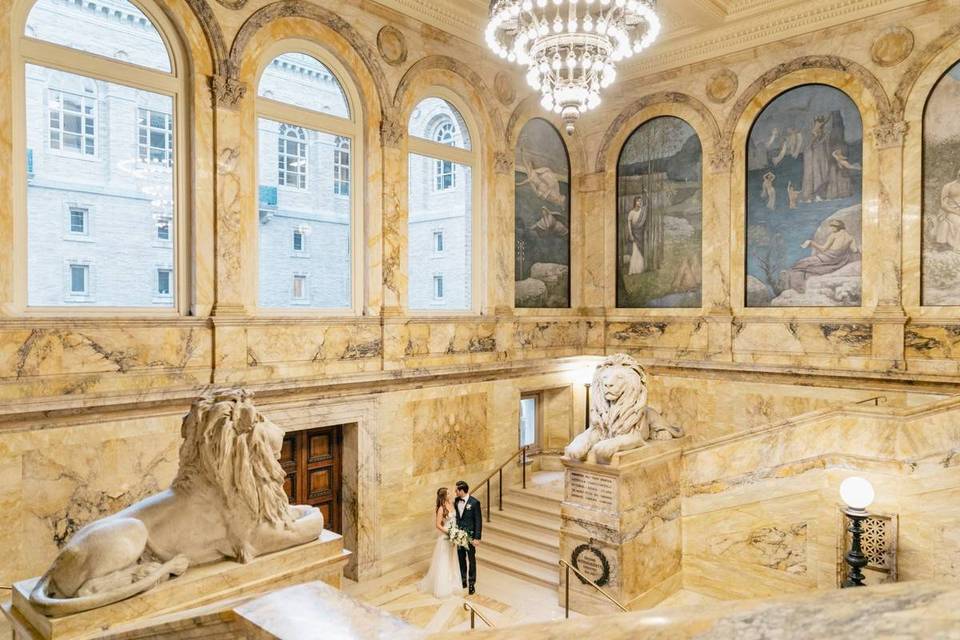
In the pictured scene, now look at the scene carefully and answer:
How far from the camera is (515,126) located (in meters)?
12.4

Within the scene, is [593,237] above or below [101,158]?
below

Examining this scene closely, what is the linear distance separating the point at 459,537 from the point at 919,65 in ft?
31.6

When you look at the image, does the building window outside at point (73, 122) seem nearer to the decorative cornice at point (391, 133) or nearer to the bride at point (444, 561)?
the decorative cornice at point (391, 133)

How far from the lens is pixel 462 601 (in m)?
8.91

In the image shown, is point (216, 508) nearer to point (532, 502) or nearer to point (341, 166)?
point (341, 166)

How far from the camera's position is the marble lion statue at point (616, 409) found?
8430 millimetres

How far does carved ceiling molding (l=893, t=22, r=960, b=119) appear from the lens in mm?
9734

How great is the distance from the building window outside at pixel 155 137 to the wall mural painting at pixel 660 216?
842 cm

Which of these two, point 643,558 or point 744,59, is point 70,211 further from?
point 744,59

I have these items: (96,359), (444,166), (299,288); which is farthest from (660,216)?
(96,359)

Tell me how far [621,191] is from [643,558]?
757cm

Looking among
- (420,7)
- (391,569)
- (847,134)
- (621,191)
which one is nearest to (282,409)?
(391,569)

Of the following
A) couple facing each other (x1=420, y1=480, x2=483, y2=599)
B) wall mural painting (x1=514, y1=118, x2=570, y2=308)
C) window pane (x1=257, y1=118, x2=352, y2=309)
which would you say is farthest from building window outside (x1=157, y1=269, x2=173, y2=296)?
wall mural painting (x1=514, y1=118, x2=570, y2=308)

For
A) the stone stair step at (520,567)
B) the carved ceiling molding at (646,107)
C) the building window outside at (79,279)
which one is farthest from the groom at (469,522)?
the carved ceiling molding at (646,107)
